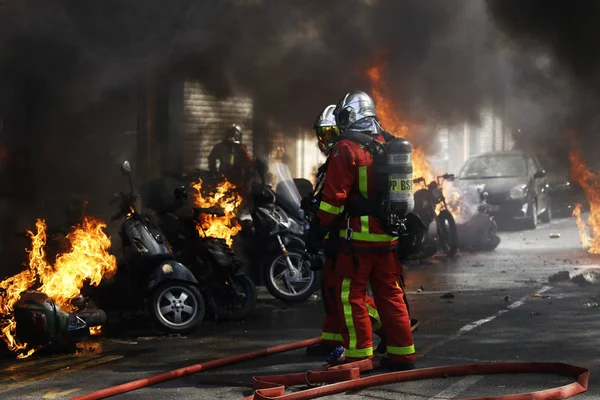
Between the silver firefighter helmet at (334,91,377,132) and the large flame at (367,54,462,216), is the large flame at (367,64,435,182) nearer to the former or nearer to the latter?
the large flame at (367,54,462,216)

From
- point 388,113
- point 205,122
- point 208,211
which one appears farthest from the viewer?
point 388,113

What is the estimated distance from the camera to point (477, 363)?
6.62 meters

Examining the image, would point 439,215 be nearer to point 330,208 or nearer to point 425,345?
point 425,345

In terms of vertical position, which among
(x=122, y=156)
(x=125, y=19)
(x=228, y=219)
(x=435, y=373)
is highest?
(x=125, y=19)

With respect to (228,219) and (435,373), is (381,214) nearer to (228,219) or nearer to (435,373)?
(435,373)

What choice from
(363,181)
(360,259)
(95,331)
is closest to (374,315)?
(360,259)

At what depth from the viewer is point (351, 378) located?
6.11 metres

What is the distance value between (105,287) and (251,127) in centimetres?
801

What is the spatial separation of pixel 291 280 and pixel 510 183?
989cm

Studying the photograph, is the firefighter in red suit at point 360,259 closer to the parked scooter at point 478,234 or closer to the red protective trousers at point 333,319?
the red protective trousers at point 333,319

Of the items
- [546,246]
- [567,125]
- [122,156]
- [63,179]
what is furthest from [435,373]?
[567,125]

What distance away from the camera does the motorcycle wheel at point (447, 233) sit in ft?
46.2

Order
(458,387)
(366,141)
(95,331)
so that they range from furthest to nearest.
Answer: (95,331) < (366,141) < (458,387)

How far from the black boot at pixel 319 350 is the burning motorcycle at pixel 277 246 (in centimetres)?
245
